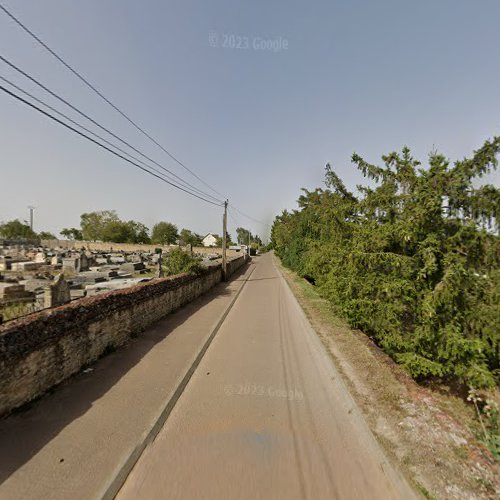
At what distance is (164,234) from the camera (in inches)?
3738

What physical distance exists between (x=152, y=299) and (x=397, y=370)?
7984mm

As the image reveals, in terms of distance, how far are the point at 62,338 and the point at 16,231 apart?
11442 centimetres

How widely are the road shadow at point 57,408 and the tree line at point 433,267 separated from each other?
647 cm

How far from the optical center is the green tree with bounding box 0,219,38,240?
88.2 meters

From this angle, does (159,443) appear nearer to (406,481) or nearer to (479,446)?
(406,481)

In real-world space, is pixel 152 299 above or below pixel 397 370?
above

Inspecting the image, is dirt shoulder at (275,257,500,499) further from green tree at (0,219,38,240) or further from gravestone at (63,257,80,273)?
green tree at (0,219,38,240)

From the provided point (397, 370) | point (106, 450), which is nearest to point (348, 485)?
point (106, 450)

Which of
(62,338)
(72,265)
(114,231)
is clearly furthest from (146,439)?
(114,231)

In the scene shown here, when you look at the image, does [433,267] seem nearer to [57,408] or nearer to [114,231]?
[57,408]

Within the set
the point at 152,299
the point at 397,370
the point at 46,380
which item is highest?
the point at 152,299

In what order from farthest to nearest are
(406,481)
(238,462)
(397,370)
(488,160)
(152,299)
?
(152,299) < (397,370) < (488,160) < (238,462) < (406,481)

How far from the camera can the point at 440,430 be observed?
4172mm

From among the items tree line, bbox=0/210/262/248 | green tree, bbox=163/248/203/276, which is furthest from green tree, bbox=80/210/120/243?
green tree, bbox=163/248/203/276
